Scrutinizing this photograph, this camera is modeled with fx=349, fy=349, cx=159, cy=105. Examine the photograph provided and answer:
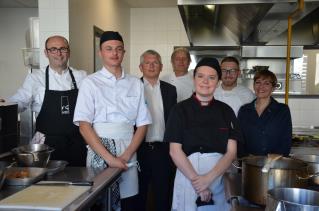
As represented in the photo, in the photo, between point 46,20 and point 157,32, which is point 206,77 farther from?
point 157,32

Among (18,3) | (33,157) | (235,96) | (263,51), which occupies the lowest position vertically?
(33,157)

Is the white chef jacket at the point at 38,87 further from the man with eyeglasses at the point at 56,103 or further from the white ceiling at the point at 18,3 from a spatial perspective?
the white ceiling at the point at 18,3

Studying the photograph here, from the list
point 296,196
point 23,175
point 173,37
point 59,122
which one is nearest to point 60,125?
point 59,122

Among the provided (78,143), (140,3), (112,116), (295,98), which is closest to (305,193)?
(112,116)

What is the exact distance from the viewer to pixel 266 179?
1.05 m

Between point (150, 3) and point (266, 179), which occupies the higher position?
point (150, 3)

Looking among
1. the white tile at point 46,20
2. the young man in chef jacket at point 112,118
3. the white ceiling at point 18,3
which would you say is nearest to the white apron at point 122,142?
the young man in chef jacket at point 112,118

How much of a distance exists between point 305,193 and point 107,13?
3201mm

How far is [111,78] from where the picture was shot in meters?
1.74

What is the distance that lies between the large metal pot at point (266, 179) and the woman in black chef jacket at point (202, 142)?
14.8 inches

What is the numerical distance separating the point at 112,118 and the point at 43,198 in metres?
0.65

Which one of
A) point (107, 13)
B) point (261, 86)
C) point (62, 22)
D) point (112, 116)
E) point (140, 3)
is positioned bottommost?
point (112, 116)

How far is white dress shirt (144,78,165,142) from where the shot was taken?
88.8 inches

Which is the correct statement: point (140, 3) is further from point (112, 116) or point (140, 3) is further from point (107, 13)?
point (112, 116)
